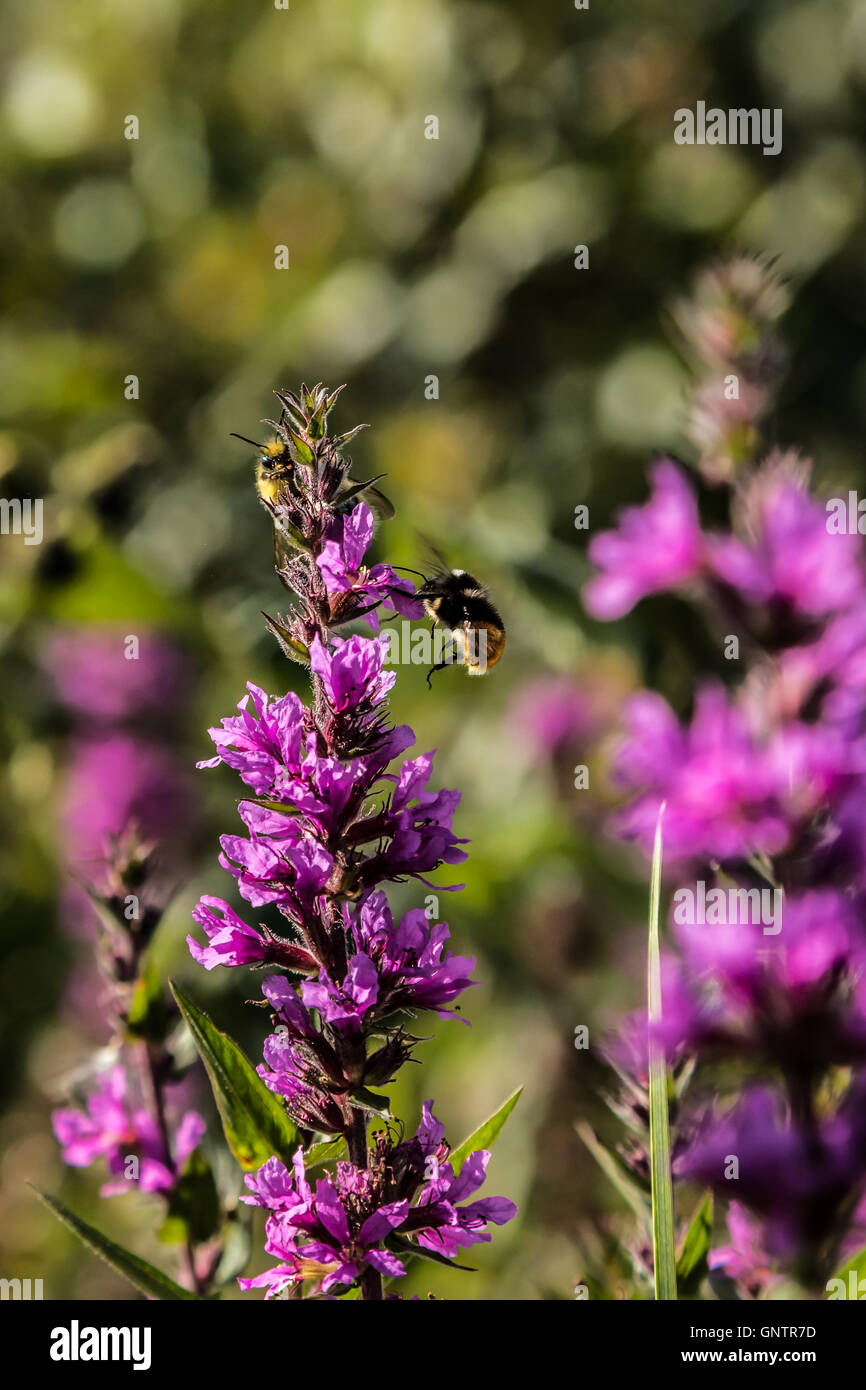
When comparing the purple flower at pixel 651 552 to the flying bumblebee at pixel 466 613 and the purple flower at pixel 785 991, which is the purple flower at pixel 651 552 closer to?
the flying bumblebee at pixel 466 613

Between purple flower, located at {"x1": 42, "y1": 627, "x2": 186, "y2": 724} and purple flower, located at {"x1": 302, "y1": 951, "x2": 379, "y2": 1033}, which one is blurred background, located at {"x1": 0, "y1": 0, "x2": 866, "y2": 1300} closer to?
purple flower, located at {"x1": 42, "y1": 627, "x2": 186, "y2": 724}

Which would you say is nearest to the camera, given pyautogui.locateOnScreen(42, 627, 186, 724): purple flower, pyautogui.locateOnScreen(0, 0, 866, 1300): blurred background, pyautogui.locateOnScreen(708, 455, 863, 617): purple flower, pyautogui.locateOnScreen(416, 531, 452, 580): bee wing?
pyautogui.locateOnScreen(708, 455, 863, 617): purple flower

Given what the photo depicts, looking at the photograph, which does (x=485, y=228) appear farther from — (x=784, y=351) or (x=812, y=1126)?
(x=812, y=1126)

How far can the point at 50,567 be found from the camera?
2.19 meters

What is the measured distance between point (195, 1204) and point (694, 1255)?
44 cm

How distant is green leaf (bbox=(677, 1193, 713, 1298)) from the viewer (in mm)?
1056

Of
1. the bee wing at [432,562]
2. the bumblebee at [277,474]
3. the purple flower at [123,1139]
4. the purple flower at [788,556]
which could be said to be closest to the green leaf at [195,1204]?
the purple flower at [123,1139]

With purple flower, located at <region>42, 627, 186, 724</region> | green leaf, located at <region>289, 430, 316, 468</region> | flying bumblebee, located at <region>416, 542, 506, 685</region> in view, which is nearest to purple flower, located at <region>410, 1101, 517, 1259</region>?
green leaf, located at <region>289, 430, 316, 468</region>

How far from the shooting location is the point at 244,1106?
3.13 ft

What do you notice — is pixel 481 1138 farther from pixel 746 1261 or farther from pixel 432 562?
pixel 432 562

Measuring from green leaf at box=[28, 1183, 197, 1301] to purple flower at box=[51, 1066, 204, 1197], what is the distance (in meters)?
0.22

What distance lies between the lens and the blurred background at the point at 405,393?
230cm

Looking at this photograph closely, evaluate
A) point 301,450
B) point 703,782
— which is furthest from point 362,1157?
point 703,782

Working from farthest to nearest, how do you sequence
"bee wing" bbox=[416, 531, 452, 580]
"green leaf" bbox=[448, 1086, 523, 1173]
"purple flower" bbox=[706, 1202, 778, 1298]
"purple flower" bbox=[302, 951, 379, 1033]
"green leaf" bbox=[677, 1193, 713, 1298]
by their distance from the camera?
1. "bee wing" bbox=[416, 531, 452, 580]
2. "purple flower" bbox=[706, 1202, 778, 1298]
3. "green leaf" bbox=[677, 1193, 713, 1298]
4. "green leaf" bbox=[448, 1086, 523, 1173]
5. "purple flower" bbox=[302, 951, 379, 1033]
